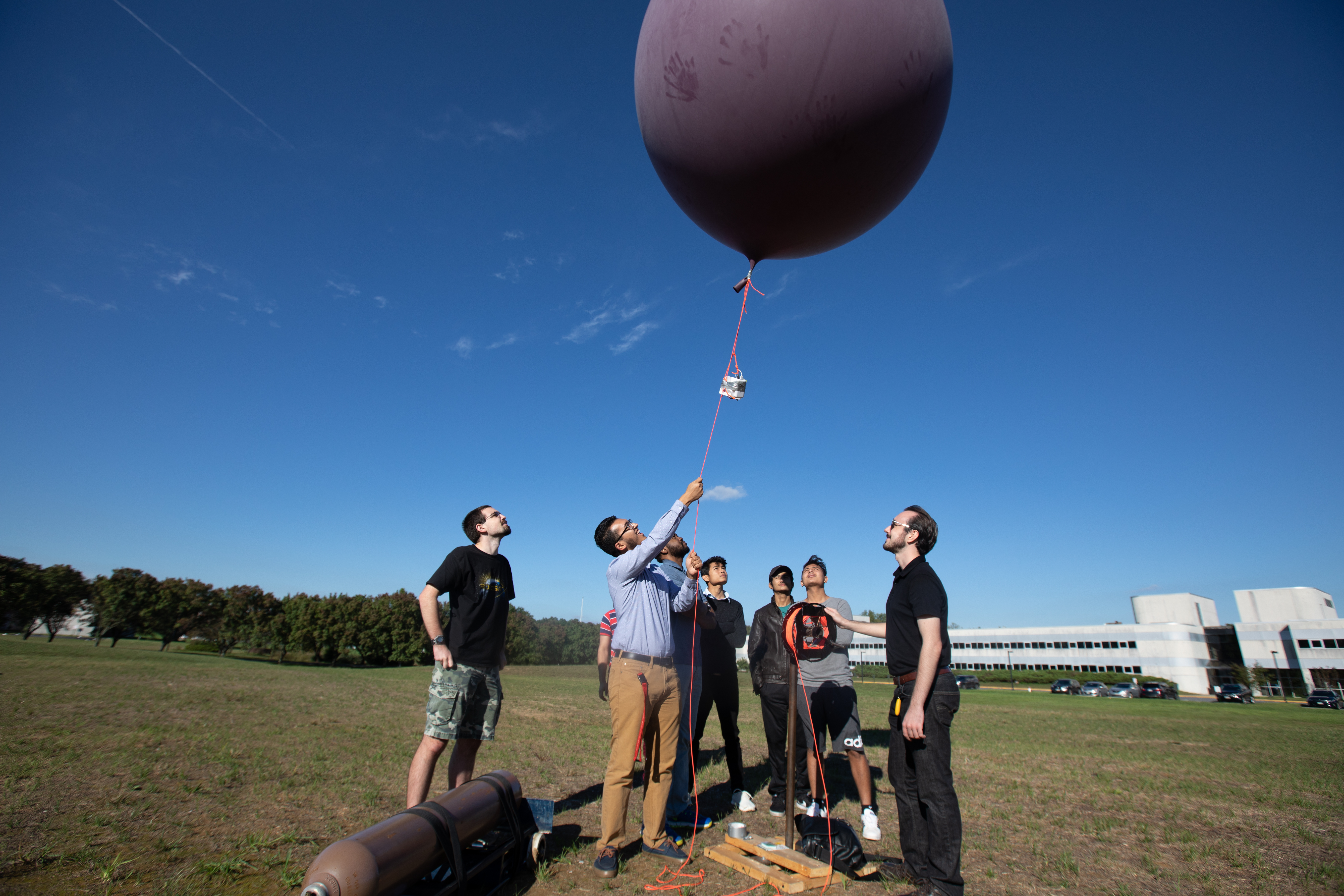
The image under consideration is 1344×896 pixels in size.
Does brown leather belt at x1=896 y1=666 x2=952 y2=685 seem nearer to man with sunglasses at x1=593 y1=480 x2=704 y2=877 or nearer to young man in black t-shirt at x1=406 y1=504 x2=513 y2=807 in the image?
man with sunglasses at x1=593 y1=480 x2=704 y2=877

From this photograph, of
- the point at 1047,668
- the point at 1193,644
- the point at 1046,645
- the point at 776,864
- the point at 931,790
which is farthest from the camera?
the point at 1046,645

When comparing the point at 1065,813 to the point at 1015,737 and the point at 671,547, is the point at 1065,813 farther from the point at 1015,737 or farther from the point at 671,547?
the point at 1015,737

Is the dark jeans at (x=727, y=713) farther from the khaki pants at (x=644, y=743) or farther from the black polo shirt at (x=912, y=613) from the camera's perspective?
the black polo shirt at (x=912, y=613)

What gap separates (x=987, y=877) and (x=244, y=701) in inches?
516

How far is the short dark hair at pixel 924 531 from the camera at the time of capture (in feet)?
11.7

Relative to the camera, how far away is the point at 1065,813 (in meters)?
5.21

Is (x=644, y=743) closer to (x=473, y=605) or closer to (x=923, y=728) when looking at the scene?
(x=473, y=605)

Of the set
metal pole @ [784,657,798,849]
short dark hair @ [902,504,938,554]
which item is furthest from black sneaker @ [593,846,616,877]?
short dark hair @ [902,504,938,554]

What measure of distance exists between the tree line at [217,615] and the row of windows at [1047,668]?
5529 cm

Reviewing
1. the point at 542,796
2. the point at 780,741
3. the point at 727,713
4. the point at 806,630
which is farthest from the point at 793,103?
the point at 542,796

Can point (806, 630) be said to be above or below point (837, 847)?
above

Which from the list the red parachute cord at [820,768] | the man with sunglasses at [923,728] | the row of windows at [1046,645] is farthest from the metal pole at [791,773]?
the row of windows at [1046,645]

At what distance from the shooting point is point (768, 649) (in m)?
5.34

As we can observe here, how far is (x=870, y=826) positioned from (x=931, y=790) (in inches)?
60.6
